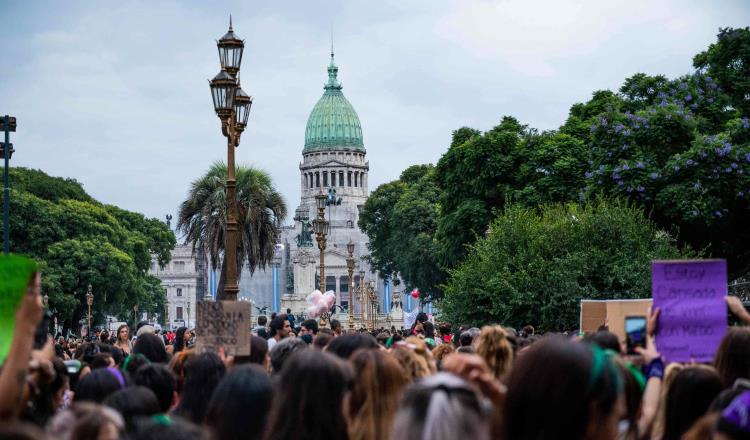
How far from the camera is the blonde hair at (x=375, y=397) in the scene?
282 inches

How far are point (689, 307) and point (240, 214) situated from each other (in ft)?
106

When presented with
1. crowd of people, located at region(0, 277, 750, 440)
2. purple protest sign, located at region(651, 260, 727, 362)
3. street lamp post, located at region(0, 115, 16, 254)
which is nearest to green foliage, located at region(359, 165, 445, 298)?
street lamp post, located at region(0, 115, 16, 254)

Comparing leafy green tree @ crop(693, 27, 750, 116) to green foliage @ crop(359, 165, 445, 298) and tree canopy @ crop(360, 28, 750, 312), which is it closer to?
tree canopy @ crop(360, 28, 750, 312)

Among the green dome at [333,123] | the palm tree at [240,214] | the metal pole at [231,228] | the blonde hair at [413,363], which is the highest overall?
the green dome at [333,123]

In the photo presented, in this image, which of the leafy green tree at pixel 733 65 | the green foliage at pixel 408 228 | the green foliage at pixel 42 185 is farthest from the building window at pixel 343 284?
the leafy green tree at pixel 733 65

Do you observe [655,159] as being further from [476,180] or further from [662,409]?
[662,409]

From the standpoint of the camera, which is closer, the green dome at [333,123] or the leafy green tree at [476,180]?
the leafy green tree at [476,180]

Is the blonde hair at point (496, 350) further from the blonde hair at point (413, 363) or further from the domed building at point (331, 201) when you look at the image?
the domed building at point (331, 201)

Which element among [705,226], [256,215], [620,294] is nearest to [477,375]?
[620,294]

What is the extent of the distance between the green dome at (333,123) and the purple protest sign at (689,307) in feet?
534

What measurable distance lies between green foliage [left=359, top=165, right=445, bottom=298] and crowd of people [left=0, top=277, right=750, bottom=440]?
6024cm

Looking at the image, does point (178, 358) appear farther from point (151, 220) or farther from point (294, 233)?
point (294, 233)

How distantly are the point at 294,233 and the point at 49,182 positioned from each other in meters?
99.1

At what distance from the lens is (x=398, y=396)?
729cm
